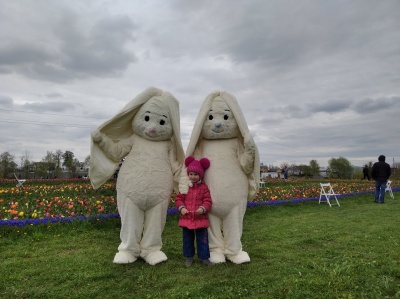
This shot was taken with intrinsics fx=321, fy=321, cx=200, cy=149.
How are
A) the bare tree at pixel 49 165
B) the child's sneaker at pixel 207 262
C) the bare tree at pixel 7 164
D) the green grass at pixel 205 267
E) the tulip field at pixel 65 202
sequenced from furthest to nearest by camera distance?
the bare tree at pixel 49 165 → the bare tree at pixel 7 164 → the tulip field at pixel 65 202 → the child's sneaker at pixel 207 262 → the green grass at pixel 205 267

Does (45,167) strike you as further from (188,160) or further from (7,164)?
(188,160)

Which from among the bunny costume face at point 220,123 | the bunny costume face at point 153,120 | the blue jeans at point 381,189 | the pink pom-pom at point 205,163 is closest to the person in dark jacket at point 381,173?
the blue jeans at point 381,189

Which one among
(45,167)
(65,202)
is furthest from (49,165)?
(65,202)

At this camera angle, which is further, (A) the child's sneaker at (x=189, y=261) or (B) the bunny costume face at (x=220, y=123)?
(B) the bunny costume face at (x=220, y=123)

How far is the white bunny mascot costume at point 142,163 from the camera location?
420 centimetres

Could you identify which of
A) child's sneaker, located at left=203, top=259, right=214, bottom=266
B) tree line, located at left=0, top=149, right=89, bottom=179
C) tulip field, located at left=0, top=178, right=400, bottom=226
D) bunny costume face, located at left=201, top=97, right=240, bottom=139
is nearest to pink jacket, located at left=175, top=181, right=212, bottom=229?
child's sneaker, located at left=203, top=259, right=214, bottom=266

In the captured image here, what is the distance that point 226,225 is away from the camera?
431 centimetres

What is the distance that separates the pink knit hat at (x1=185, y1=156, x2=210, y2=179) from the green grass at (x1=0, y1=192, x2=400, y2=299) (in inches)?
48.0

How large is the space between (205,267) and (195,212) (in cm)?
72

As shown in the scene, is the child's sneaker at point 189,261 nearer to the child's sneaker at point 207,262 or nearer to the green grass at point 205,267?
the green grass at point 205,267

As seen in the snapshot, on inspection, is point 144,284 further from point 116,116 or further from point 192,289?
point 116,116

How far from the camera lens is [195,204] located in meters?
4.11

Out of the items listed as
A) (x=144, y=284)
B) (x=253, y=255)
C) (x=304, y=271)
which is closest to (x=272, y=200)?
(x=253, y=255)

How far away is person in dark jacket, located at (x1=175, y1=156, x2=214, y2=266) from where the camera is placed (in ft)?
13.4
